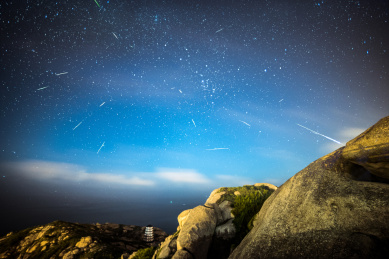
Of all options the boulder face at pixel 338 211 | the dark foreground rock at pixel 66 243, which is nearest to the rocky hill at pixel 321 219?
the boulder face at pixel 338 211

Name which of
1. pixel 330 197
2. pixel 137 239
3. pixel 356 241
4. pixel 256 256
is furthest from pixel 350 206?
pixel 137 239

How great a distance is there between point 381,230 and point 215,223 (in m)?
8.40

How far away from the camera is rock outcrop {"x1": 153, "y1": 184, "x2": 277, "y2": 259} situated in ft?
32.7

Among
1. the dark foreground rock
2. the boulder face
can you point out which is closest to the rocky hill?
the boulder face

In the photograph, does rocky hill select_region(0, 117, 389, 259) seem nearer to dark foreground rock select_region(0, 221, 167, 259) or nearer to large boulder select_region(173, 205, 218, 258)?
large boulder select_region(173, 205, 218, 258)

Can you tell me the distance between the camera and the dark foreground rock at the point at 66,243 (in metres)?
16.6

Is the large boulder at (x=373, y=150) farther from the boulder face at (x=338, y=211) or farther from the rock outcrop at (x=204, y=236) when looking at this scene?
the rock outcrop at (x=204, y=236)

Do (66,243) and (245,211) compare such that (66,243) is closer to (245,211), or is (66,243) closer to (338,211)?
(245,211)

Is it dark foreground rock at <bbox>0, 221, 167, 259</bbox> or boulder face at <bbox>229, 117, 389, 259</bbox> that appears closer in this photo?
boulder face at <bbox>229, 117, 389, 259</bbox>

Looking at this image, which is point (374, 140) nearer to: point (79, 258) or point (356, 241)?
point (356, 241)

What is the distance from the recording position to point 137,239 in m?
24.0

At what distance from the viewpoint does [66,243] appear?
58.9ft

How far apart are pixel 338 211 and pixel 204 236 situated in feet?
24.1

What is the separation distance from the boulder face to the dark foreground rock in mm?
13598
